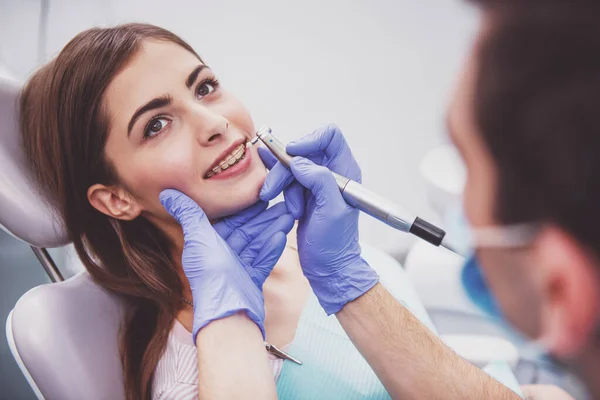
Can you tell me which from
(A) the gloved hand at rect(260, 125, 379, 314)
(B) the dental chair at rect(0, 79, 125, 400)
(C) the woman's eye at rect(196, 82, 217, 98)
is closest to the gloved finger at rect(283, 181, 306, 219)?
(A) the gloved hand at rect(260, 125, 379, 314)

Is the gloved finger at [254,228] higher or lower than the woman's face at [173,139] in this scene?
lower

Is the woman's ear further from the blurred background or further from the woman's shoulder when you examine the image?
the blurred background

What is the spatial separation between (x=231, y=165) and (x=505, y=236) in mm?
635

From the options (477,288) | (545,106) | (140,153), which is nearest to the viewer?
(545,106)

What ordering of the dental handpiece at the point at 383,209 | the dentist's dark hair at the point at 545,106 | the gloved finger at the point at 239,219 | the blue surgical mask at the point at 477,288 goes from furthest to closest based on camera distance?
the gloved finger at the point at 239,219, the dental handpiece at the point at 383,209, the blue surgical mask at the point at 477,288, the dentist's dark hair at the point at 545,106

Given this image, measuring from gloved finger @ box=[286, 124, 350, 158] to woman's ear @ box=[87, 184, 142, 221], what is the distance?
35 centimetres

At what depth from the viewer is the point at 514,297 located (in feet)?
1.34

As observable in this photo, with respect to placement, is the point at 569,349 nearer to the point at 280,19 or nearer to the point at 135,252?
the point at 135,252

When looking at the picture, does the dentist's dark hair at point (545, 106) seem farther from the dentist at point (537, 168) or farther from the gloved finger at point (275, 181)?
the gloved finger at point (275, 181)

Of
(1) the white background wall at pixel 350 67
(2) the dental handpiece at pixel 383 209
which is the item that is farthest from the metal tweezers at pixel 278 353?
(1) the white background wall at pixel 350 67

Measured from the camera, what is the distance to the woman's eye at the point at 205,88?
963 mm

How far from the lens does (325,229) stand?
87cm

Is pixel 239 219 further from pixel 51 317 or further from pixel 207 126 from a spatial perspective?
pixel 51 317

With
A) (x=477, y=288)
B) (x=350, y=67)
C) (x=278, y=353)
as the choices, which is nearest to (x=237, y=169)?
(x=278, y=353)
